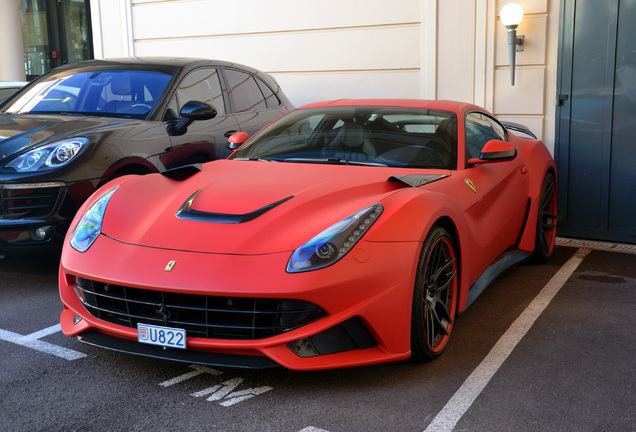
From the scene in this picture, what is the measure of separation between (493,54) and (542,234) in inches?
98.3

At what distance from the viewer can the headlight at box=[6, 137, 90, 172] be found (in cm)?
476

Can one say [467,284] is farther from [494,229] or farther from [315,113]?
[315,113]

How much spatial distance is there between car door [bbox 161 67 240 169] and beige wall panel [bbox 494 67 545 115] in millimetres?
2814

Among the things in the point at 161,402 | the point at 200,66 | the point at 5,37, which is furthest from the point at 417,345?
the point at 5,37

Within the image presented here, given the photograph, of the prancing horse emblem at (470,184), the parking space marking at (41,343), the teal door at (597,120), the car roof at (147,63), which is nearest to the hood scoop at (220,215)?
the parking space marking at (41,343)

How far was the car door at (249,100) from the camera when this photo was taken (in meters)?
6.50

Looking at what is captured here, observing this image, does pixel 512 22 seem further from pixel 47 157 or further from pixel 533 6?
pixel 47 157

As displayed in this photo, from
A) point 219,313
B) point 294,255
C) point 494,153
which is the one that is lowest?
point 219,313

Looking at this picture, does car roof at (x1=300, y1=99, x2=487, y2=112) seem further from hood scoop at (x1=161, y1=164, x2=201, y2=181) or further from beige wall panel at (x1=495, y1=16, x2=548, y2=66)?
beige wall panel at (x1=495, y1=16, x2=548, y2=66)

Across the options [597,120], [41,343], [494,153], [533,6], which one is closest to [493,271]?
[494,153]

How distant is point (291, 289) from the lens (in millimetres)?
3016

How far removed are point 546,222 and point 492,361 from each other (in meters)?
2.53

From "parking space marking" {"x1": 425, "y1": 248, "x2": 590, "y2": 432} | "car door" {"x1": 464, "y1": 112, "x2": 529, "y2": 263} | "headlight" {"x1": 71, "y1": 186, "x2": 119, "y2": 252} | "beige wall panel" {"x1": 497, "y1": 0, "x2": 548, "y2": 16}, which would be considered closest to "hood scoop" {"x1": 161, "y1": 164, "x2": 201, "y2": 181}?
"headlight" {"x1": 71, "y1": 186, "x2": 119, "y2": 252}

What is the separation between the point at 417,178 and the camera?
393 centimetres
